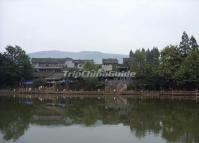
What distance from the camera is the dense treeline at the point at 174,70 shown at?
50.2 m

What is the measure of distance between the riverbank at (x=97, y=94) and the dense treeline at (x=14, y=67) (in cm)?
272

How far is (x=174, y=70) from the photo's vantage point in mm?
52000

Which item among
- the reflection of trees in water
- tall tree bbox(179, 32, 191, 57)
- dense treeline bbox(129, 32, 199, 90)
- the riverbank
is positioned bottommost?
the reflection of trees in water

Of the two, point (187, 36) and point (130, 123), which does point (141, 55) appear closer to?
point (187, 36)

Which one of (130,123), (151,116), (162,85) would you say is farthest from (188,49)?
(130,123)

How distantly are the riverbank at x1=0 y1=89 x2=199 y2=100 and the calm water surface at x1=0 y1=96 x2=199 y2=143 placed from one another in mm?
16545

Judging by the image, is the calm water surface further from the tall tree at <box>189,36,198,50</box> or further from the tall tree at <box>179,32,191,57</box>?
the tall tree at <box>189,36,198,50</box>

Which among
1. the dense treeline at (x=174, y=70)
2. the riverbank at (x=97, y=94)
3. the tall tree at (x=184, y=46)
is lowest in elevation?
the riverbank at (x=97, y=94)

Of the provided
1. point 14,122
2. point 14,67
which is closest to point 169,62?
point 14,67

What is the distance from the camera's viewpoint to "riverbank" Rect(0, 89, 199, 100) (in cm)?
5059

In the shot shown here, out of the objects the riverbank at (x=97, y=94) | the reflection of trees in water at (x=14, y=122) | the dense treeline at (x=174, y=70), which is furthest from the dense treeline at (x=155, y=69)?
the reflection of trees in water at (x=14, y=122)

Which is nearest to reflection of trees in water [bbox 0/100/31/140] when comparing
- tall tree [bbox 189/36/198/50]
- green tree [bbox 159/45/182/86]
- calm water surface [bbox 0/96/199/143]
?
calm water surface [bbox 0/96/199/143]

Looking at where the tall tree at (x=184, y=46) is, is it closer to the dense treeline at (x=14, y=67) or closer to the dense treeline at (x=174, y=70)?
the dense treeline at (x=174, y=70)

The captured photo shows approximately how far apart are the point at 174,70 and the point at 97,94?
1139cm
